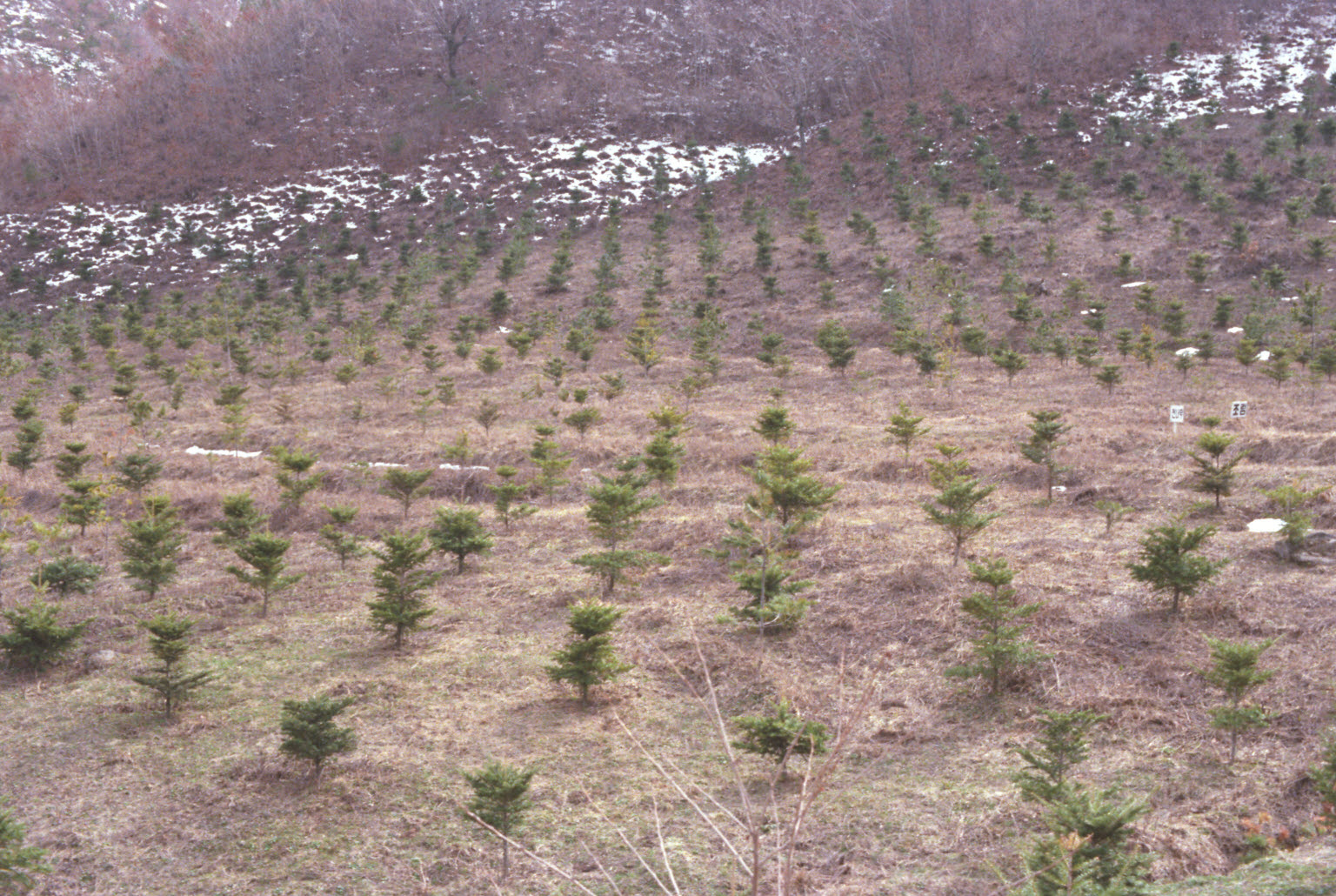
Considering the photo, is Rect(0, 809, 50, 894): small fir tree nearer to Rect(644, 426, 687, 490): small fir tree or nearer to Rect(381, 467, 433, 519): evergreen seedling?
Rect(381, 467, 433, 519): evergreen seedling

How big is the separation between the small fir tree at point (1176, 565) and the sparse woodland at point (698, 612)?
33 millimetres

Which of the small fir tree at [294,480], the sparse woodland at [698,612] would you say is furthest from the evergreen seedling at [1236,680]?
the small fir tree at [294,480]

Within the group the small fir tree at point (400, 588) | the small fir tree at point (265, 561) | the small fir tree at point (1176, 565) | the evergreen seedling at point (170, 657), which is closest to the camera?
the evergreen seedling at point (170, 657)

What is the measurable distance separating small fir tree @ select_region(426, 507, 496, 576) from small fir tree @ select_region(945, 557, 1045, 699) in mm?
5833

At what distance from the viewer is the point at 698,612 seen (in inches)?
354

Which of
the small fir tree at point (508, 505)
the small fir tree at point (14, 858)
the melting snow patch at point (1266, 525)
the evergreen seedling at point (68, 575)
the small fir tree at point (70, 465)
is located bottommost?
the melting snow patch at point (1266, 525)

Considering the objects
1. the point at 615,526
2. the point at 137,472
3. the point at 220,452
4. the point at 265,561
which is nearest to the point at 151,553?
the point at 265,561

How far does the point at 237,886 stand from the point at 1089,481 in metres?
11.1

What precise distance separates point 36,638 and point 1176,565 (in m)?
10.0

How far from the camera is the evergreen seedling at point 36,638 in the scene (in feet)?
25.7

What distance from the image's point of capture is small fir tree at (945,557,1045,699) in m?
6.59

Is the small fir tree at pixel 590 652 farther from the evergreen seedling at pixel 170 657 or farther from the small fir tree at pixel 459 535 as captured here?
the small fir tree at pixel 459 535

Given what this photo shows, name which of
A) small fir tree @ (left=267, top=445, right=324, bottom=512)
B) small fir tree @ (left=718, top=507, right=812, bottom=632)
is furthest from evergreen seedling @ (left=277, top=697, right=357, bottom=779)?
small fir tree @ (left=267, top=445, right=324, bottom=512)

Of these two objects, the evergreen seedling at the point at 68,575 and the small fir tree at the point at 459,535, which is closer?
the evergreen seedling at the point at 68,575
